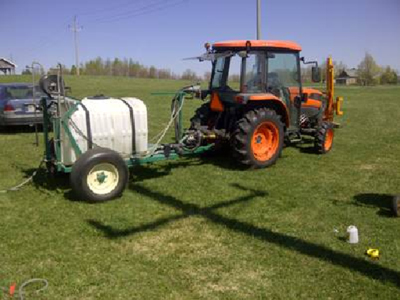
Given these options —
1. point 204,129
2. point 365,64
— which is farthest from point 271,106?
point 365,64

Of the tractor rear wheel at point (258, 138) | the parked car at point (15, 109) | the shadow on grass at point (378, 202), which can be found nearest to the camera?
the shadow on grass at point (378, 202)

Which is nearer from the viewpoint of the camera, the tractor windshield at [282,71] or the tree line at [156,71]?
the tractor windshield at [282,71]

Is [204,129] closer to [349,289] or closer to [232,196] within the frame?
[232,196]

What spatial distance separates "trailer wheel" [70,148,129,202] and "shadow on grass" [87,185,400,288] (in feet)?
1.63

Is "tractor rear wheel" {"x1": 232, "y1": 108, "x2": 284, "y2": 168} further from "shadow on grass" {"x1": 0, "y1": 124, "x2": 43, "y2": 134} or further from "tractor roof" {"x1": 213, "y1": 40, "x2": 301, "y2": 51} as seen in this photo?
"shadow on grass" {"x1": 0, "y1": 124, "x2": 43, "y2": 134}

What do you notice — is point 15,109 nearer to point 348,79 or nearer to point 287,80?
point 287,80

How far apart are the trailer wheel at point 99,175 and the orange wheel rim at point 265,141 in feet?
8.70

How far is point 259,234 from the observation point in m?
4.80

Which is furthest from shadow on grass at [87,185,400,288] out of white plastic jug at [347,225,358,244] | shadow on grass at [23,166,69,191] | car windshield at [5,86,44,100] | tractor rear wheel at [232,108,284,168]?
car windshield at [5,86,44,100]

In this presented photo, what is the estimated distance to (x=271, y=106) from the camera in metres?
7.88

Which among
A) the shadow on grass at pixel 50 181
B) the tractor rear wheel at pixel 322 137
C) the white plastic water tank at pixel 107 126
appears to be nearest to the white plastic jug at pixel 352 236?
the white plastic water tank at pixel 107 126

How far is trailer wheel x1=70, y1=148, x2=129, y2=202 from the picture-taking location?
5629mm

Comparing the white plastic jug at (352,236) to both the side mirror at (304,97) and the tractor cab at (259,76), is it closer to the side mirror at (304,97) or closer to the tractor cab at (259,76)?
the tractor cab at (259,76)

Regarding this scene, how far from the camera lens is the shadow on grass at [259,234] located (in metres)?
3.94
